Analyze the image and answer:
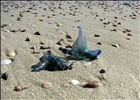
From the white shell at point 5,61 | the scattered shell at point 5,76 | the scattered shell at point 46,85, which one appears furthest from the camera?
the white shell at point 5,61

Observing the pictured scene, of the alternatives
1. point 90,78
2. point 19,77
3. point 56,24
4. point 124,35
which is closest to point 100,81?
point 90,78

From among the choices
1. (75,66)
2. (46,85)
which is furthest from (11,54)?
(46,85)

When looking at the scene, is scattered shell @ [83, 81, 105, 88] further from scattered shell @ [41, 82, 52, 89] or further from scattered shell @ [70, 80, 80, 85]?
scattered shell @ [41, 82, 52, 89]

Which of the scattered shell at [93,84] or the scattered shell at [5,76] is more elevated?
the scattered shell at [93,84]

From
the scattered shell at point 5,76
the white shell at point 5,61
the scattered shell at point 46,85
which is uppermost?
the scattered shell at point 46,85

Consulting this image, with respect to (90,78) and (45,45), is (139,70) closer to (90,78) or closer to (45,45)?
(90,78)

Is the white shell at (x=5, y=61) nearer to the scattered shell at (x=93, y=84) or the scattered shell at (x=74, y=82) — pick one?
the scattered shell at (x=74, y=82)

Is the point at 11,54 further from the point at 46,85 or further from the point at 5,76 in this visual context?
the point at 46,85

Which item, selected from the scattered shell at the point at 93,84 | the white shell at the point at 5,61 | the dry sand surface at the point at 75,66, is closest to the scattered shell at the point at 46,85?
the dry sand surface at the point at 75,66

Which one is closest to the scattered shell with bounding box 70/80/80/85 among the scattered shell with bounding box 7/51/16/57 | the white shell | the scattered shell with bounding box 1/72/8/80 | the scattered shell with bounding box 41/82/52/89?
the scattered shell with bounding box 41/82/52/89

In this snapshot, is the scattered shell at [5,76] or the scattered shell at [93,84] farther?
the scattered shell at [5,76]

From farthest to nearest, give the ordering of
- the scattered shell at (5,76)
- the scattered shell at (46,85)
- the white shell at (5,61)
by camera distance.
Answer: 1. the white shell at (5,61)
2. the scattered shell at (5,76)
3. the scattered shell at (46,85)

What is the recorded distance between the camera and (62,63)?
3160 mm

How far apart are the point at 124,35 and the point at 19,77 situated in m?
2.64
